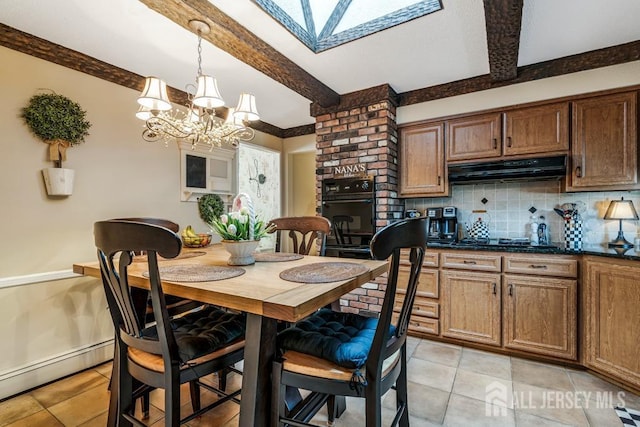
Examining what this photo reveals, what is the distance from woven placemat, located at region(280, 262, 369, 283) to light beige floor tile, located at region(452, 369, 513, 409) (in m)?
1.24

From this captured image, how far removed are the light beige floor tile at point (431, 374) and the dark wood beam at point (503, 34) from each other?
2.35 metres

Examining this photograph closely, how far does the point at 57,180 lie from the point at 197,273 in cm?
158

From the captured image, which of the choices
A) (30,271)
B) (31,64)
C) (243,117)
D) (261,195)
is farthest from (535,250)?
(31,64)

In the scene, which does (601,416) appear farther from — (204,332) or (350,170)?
(350,170)

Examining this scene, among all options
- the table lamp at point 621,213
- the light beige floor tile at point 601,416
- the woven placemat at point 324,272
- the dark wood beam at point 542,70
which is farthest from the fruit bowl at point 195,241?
the table lamp at point 621,213

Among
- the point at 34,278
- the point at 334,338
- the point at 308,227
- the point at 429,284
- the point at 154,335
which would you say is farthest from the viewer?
the point at 429,284

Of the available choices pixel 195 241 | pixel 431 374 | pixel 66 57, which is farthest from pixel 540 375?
pixel 66 57

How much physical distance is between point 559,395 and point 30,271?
3605 mm

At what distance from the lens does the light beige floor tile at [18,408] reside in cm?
175

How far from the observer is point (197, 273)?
4.55 ft

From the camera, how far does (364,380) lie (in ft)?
3.43

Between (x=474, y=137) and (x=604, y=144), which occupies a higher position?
(x=474, y=137)

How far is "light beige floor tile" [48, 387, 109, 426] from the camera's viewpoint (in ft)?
5.70

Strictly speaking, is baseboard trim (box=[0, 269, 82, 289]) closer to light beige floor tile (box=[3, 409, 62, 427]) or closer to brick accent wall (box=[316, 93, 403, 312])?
light beige floor tile (box=[3, 409, 62, 427])
